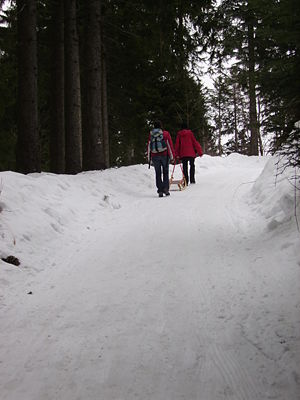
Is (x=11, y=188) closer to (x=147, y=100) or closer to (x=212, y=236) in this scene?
(x=212, y=236)

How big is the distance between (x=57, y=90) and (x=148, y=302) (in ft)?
43.1

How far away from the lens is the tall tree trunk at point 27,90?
961 centimetres

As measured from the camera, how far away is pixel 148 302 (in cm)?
360

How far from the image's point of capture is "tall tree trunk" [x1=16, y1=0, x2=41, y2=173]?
9.61 meters

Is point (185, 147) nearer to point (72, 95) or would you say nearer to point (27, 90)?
point (72, 95)

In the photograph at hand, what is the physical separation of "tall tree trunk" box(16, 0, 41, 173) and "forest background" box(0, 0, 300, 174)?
0.09ft

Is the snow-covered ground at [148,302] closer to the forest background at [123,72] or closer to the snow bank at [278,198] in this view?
the snow bank at [278,198]

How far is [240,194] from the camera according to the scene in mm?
9586

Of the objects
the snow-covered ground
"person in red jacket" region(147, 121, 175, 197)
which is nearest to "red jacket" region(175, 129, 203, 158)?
"person in red jacket" region(147, 121, 175, 197)

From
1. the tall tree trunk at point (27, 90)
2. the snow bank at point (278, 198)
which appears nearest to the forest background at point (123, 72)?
the tall tree trunk at point (27, 90)

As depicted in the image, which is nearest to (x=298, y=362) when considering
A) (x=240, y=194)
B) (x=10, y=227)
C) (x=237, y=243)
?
(x=237, y=243)

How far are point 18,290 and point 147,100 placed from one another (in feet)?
48.0

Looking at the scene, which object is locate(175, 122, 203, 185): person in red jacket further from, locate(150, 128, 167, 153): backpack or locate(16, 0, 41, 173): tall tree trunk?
locate(16, 0, 41, 173): tall tree trunk

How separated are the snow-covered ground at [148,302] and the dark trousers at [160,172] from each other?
2.80 meters
